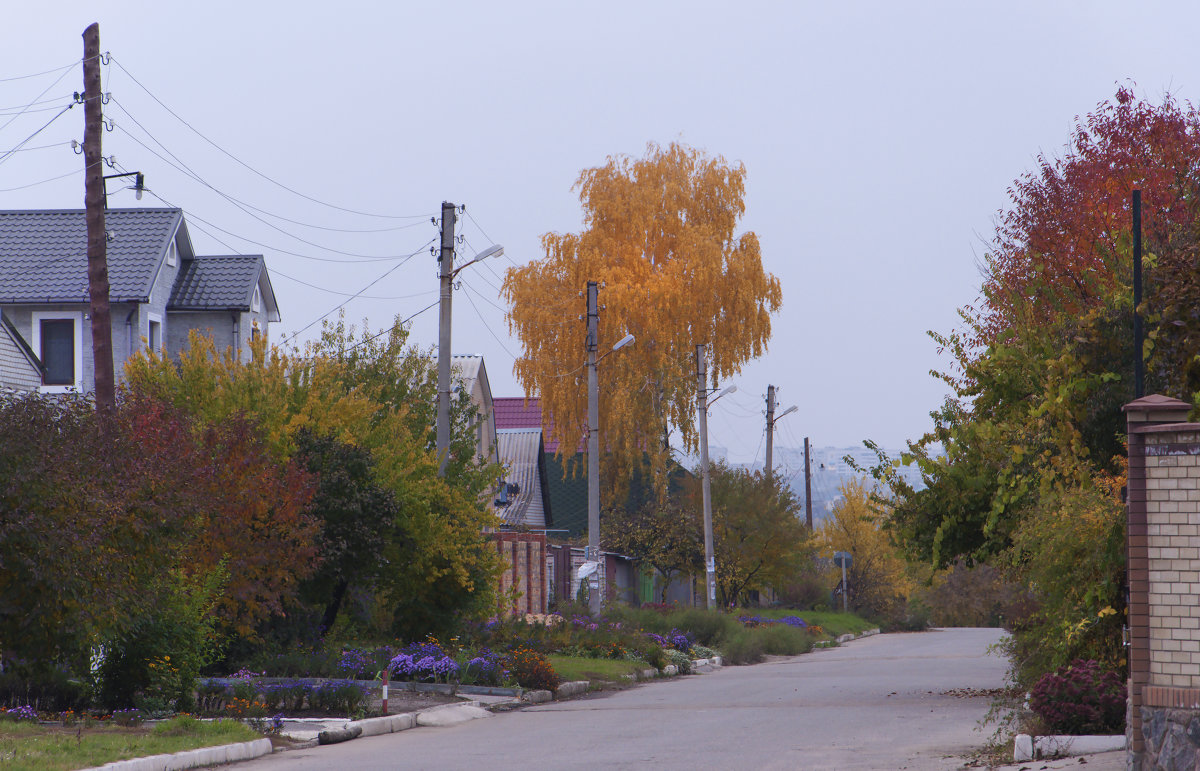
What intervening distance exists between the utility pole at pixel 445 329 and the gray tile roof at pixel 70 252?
1109cm

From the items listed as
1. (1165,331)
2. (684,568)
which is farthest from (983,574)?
(1165,331)

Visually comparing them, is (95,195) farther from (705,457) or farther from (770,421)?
(770,421)

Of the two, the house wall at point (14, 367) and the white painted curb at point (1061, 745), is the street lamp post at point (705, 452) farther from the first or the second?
the white painted curb at point (1061, 745)

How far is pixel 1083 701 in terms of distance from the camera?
13828 mm

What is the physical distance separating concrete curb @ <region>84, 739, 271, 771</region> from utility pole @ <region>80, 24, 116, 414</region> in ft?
21.6

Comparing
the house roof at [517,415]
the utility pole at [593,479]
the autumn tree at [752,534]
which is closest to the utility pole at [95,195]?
the utility pole at [593,479]

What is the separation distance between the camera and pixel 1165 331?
47.9 feet

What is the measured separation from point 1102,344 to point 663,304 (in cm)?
2896

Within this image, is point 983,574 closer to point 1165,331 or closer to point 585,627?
point 585,627

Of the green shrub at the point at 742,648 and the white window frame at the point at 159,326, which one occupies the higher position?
the white window frame at the point at 159,326

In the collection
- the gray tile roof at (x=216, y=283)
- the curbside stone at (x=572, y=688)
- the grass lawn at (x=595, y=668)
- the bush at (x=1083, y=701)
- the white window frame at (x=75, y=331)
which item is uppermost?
the gray tile roof at (x=216, y=283)

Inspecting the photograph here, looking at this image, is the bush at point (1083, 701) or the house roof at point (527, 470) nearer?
the bush at point (1083, 701)

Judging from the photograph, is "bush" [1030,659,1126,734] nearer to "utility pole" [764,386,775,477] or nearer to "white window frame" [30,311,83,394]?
"white window frame" [30,311,83,394]

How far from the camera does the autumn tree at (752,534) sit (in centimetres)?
5187
